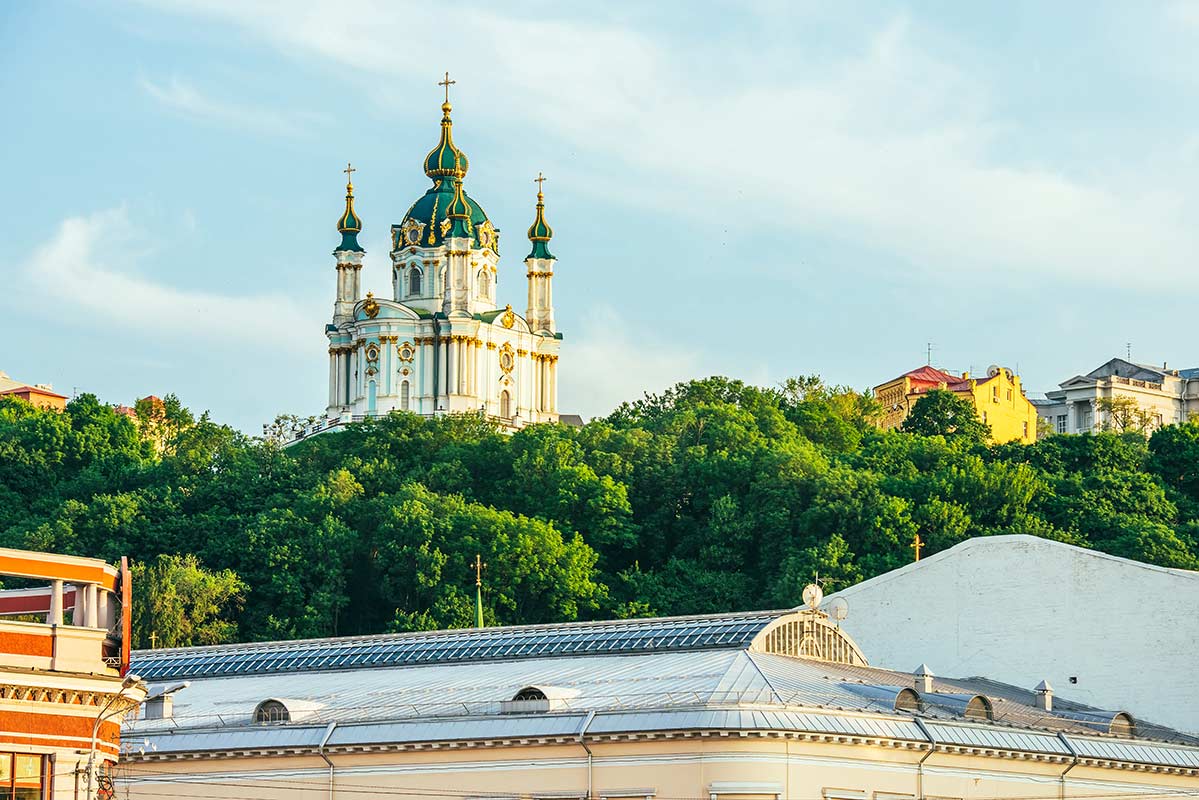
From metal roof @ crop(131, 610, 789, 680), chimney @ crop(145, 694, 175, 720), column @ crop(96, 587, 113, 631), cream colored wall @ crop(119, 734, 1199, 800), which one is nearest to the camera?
column @ crop(96, 587, 113, 631)

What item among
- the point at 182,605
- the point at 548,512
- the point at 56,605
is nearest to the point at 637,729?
the point at 56,605

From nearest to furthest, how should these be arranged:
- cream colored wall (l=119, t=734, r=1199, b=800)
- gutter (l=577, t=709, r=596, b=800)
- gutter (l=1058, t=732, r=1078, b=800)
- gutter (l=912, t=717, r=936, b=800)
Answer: cream colored wall (l=119, t=734, r=1199, b=800)
gutter (l=577, t=709, r=596, b=800)
gutter (l=912, t=717, r=936, b=800)
gutter (l=1058, t=732, r=1078, b=800)

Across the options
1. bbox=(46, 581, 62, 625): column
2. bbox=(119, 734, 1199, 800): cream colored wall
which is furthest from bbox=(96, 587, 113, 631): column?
bbox=(119, 734, 1199, 800): cream colored wall

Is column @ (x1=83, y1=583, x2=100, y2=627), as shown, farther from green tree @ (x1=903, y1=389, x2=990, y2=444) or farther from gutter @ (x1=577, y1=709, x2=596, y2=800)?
green tree @ (x1=903, y1=389, x2=990, y2=444)

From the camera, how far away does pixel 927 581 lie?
91062 millimetres

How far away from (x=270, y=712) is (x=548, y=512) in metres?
62.4

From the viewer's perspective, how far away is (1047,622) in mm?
89125

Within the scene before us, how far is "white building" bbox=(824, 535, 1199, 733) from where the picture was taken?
86562 mm

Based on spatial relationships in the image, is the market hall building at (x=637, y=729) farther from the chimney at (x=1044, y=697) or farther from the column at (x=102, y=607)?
the column at (x=102, y=607)

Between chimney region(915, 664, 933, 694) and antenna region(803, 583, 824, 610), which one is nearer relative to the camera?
chimney region(915, 664, 933, 694)

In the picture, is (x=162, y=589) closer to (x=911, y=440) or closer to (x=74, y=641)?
(x=911, y=440)

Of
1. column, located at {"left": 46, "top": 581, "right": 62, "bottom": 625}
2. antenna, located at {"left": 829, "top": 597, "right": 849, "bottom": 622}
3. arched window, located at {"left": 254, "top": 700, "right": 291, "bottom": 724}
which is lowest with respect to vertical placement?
arched window, located at {"left": 254, "top": 700, "right": 291, "bottom": 724}

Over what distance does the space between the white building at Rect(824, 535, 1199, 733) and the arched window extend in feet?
76.8

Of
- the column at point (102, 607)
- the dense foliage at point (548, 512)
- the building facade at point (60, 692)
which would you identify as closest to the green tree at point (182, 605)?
the dense foliage at point (548, 512)
